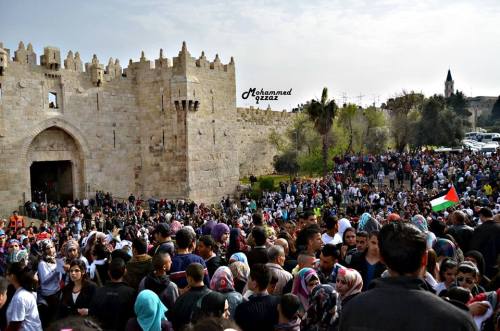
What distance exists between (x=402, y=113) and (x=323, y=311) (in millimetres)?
47904

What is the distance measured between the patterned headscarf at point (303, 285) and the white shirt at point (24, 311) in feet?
7.80

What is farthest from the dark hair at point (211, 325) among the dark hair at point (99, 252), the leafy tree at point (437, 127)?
the leafy tree at point (437, 127)

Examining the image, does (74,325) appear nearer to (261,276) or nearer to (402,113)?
(261,276)

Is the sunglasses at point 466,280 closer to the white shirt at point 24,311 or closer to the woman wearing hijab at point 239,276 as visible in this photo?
the woman wearing hijab at point 239,276

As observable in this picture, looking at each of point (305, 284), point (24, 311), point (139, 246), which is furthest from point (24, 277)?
point (305, 284)

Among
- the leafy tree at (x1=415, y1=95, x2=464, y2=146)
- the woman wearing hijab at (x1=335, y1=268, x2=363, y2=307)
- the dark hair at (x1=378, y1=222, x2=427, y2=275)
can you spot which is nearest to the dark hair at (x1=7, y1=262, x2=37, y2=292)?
the woman wearing hijab at (x1=335, y1=268, x2=363, y2=307)

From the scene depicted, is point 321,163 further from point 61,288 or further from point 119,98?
point 61,288

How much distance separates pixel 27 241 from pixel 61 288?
267 inches

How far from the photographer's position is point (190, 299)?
13.9 ft

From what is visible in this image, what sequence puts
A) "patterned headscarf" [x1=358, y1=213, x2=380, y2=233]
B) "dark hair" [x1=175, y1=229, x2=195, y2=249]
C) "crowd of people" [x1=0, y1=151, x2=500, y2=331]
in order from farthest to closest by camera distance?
"patterned headscarf" [x1=358, y1=213, x2=380, y2=233] → "dark hair" [x1=175, y1=229, x2=195, y2=249] → "crowd of people" [x1=0, y1=151, x2=500, y2=331]

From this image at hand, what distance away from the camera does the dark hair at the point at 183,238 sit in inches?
206

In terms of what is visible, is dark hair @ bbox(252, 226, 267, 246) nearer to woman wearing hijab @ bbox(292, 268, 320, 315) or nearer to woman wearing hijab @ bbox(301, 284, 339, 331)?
woman wearing hijab @ bbox(292, 268, 320, 315)

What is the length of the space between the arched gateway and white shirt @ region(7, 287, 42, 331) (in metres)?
17.6

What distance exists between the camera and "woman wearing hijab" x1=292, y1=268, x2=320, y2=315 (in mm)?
4305
